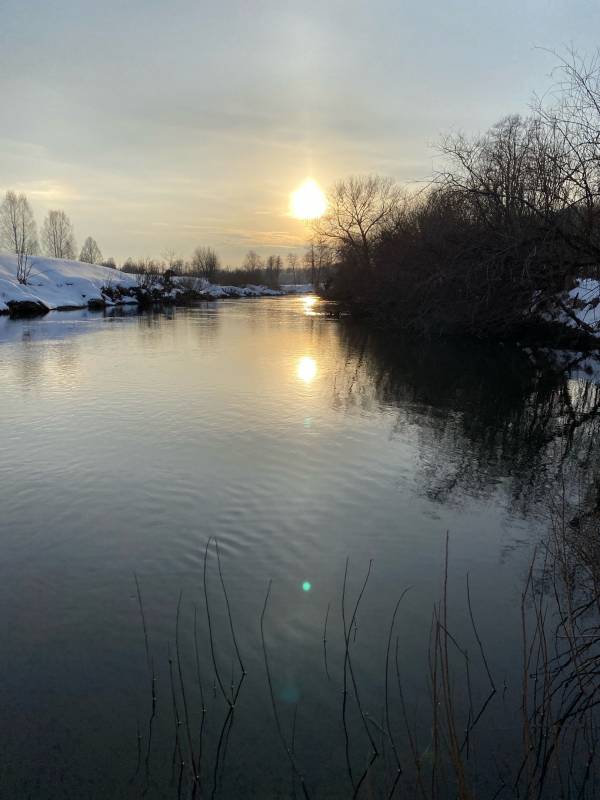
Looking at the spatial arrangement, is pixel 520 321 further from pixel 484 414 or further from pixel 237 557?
pixel 237 557

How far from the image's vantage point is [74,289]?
5456cm

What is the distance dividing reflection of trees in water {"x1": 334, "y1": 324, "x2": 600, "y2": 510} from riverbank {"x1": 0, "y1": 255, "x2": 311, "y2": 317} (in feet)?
105

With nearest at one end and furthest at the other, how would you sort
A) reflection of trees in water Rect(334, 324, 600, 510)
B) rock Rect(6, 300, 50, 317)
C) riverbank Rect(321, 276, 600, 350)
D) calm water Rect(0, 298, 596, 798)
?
calm water Rect(0, 298, 596, 798)
reflection of trees in water Rect(334, 324, 600, 510)
riverbank Rect(321, 276, 600, 350)
rock Rect(6, 300, 50, 317)

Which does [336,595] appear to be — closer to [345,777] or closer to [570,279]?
[345,777]

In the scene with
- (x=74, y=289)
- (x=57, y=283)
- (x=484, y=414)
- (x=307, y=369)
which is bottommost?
(x=484, y=414)

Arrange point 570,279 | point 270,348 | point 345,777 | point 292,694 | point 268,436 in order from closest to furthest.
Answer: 1. point 345,777
2. point 292,694
3. point 570,279
4. point 268,436
5. point 270,348

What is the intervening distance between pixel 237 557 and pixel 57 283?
56644 mm

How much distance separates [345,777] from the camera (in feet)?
10.4

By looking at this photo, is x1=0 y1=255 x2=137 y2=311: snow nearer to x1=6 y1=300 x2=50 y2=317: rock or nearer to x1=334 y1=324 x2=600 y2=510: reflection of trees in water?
x1=6 y1=300 x2=50 y2=317: rock

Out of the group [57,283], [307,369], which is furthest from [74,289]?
[307,369]

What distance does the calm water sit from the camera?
340cm

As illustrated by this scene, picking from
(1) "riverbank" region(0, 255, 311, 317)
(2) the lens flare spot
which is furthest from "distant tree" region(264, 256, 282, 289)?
(2) the lens flare spot

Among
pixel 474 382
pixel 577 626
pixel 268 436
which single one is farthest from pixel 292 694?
pixel 474 382

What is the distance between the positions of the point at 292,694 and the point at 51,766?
61.5 inches
